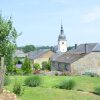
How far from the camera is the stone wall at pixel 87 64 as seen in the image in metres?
62.3

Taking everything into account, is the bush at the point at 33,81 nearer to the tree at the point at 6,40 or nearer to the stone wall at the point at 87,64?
the tree at the point at 6,40

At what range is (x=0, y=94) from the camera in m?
16.9

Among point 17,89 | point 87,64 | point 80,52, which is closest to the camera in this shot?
point 17,89

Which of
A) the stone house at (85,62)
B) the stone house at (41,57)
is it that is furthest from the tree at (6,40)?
the stone house at (41,57)

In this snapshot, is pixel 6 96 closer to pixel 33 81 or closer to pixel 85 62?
pixel 33 81

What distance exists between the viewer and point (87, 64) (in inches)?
2463

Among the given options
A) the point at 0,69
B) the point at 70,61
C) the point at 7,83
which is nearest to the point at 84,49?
the point at 70,61

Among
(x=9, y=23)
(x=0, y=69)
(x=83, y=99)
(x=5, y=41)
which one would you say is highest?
(x=9, y=23)

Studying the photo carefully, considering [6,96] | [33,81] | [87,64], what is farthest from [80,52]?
[6,96]

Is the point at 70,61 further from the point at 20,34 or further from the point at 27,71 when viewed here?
the point at 20,34

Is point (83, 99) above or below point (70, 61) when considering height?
below

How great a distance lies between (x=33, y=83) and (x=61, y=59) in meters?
47.6

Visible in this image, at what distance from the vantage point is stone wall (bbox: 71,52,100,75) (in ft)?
204

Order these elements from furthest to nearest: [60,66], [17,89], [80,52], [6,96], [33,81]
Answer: [60,66]
[80,52]
[33,81]
[17,89]
[6,96]
